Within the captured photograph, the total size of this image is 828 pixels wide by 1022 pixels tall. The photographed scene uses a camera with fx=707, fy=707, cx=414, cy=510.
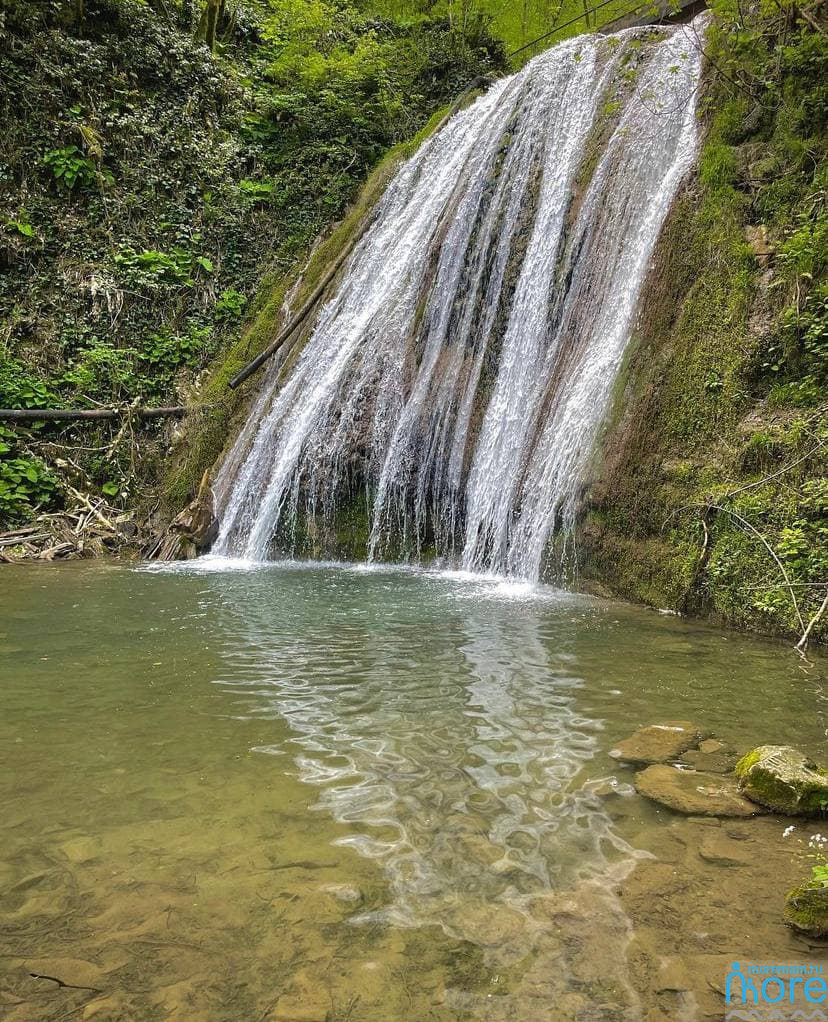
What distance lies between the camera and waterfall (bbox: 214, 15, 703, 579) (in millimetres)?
8219

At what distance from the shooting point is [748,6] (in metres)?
8.55

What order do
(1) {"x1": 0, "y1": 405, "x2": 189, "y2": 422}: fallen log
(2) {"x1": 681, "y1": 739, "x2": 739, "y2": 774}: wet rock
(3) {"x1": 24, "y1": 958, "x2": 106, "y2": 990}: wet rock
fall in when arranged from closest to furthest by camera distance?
(3) {"x1": 24, "y1": 958, "x2": 106, "y2": 990}: wet rock, (2) {"x1": 681, "y1": 739, "x2": 739, "y2": 774}: wet rock, (1) {"x1": 0, "y1": 405, "x2": 189, "y2": 422}: fallen log

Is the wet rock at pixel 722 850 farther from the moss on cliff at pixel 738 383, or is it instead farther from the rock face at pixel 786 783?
the moss on cliff at pixel 738 383

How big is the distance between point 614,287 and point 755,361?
8.25ft

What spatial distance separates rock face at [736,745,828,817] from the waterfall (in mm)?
4570

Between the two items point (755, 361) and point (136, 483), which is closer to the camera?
point (755, 361)

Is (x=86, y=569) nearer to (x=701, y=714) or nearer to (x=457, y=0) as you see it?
(x=701, y=714)

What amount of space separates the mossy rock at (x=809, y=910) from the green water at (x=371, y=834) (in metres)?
0.06

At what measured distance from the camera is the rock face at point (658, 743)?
3.04 m

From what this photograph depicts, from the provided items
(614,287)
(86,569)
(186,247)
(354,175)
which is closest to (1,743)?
(86,569)

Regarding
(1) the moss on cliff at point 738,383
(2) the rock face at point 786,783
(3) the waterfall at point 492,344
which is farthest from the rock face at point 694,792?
(3) the waterfall at point 492,344

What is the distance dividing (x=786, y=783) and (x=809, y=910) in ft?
2.38

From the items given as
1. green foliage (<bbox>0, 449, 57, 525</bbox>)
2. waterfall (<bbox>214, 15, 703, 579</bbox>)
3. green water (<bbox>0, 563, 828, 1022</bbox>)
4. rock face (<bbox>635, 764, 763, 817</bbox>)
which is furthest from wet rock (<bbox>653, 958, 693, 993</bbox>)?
green foliage (<bbox>0, 449, 57, 525</bbox>)

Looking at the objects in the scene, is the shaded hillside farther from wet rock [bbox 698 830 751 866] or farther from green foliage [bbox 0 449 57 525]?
wet rock [bbox 698 830 751 866]
